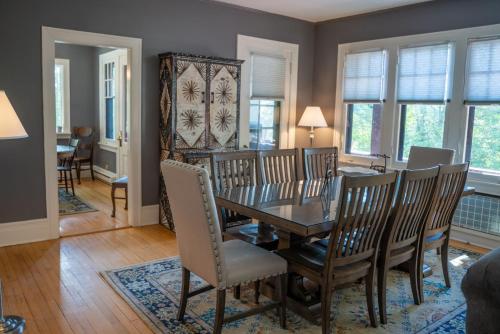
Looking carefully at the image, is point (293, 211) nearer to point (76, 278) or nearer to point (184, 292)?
point (184, 292)

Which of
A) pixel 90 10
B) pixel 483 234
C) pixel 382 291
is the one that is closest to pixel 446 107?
pixel 483 234

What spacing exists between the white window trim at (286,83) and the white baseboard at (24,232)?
254 cm

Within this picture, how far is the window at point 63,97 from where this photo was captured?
24.3 ft

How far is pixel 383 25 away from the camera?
17.4ft

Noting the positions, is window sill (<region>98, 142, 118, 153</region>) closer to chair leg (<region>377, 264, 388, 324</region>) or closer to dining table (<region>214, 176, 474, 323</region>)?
dining table (<region>214, 176, 474, 323</region>)

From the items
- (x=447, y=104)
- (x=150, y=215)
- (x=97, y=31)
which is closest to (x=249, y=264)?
(x=150, y=215)

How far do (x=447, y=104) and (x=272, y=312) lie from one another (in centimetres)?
321

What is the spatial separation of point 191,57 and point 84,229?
7.24 ft

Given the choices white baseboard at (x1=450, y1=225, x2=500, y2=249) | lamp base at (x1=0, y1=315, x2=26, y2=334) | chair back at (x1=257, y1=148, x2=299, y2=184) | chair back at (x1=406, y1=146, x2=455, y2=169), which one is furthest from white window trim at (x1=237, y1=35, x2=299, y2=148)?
lamp base at (x1=0, y1=315, x2=26, y2=334)

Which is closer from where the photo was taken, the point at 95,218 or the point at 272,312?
the point at 272,312

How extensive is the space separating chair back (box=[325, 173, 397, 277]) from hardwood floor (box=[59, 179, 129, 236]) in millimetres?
3060

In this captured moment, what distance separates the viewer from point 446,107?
15.5 ft

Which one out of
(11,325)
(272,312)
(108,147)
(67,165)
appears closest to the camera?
(11,325)

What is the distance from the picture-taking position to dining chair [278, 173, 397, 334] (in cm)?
236
